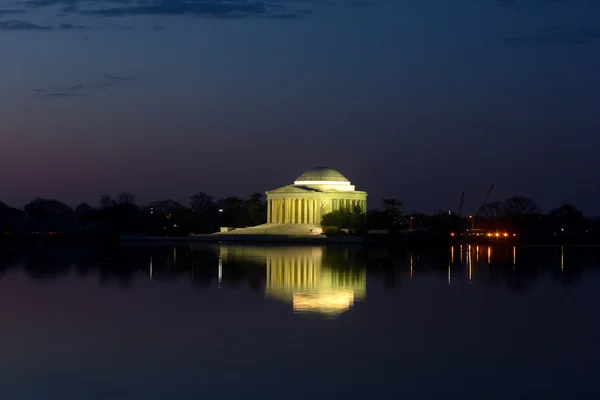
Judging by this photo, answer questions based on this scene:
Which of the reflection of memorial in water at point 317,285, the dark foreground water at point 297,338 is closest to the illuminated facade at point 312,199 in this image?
the reflection of memorial in water at point 317,285

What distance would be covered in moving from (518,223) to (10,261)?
146 meters

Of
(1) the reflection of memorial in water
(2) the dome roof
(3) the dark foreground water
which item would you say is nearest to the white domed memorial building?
(2) the dome roof

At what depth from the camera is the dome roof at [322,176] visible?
543 feet

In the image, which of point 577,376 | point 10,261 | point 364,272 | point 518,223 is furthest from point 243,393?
point 518,223

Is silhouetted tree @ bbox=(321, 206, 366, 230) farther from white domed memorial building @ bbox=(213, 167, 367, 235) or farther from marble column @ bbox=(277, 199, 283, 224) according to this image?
marble column @ bbox=(277, 199, 283, 224)

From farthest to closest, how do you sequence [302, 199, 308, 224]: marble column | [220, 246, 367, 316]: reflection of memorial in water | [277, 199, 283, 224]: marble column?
[277, 199, 283, 224]: marble column → [302, 199, 308, 224]: marble column → [220, 246, 367, 316]: reflection of memorial in water

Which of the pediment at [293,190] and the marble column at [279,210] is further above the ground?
the pediment at [293,190]

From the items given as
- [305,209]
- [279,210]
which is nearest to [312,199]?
[305,209]

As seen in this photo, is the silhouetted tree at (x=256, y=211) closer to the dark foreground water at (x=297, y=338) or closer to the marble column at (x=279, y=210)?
the marble column at (x=279, y=210)

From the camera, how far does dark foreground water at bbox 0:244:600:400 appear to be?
18.7 meters

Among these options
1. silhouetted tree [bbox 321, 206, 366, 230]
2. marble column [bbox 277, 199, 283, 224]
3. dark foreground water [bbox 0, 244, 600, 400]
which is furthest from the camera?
marble column [bbox 277, 199, 283, 224]

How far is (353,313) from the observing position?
98.5 feet

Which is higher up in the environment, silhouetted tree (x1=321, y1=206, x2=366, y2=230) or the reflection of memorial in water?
silhouetted tree (x1=321, y1=206, x2=366, y2=230)

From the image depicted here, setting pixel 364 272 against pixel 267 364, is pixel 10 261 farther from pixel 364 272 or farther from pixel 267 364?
pixel 267 364
